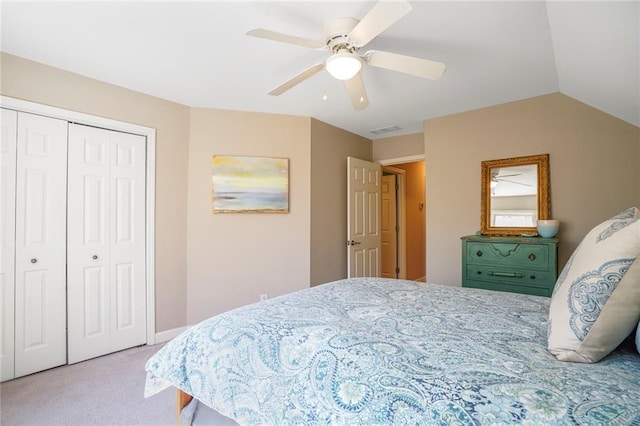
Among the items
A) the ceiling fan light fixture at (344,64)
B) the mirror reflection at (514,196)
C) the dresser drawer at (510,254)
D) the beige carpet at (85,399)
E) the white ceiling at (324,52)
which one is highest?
the white ceiling at (324,52)

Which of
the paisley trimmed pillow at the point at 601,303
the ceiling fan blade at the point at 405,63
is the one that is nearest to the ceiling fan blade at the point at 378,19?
the ceiling fan blade at the point at 405,63

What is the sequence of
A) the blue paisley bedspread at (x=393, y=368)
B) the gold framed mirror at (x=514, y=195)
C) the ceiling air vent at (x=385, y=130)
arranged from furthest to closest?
1. the ceiling air vent at (x=385, y=130)
2. the gold framed mirror at (x=514, y=195)
3. the blue paisley bedspread at (x=393, y=368)

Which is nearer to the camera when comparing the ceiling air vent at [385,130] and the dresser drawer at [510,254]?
the dresser drawer at [510,254]

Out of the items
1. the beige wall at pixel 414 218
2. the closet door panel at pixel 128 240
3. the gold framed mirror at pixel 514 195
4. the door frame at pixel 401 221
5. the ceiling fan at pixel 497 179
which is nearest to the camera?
the closet door panel at pixel 128 240

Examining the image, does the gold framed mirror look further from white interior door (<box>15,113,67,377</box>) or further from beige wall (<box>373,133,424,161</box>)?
white interior door (<box>15,113,67,377</box>)

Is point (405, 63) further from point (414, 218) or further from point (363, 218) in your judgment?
point (414, 218)

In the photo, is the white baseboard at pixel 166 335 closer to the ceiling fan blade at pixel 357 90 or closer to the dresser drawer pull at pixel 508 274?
the ceiling fan blade at pixel 357 90

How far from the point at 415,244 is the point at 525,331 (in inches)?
192

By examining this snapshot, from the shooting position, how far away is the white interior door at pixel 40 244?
7.84 ft

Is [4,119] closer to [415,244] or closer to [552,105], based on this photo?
[552,105]

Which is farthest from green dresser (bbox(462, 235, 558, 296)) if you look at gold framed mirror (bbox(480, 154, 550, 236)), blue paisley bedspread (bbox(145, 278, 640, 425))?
blue paisley bedspread (bbox(145, 278, 640, 425))

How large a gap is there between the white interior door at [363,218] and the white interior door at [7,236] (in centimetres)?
312

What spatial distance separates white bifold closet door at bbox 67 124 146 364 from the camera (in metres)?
2.67

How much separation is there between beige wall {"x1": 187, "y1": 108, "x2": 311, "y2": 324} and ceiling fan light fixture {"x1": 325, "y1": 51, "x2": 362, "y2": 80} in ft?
6.03
